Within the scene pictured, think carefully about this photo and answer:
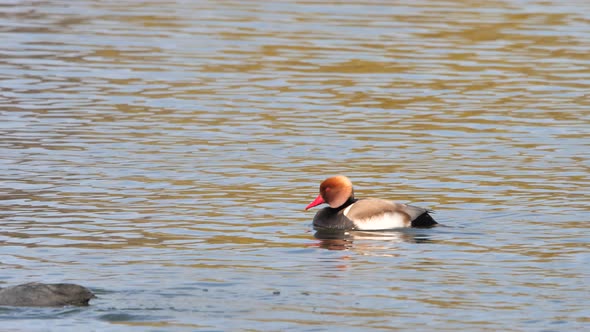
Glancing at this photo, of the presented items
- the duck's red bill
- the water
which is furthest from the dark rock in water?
the duck's red bill

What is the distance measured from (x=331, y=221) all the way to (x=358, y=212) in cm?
33

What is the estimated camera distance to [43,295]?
12.1 m

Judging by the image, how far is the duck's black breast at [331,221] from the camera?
16.5 m

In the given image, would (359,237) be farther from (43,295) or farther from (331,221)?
(43,295)

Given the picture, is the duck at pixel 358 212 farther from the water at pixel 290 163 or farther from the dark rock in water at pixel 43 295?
the dark rock in water at pixel 43 295

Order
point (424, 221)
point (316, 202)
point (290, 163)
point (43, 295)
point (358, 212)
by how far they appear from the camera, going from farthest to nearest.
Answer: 1. point (290, 163)
2. point (316, 202)
3. point (358, 212)
4. point (424, 221)
5. point (43, 295)

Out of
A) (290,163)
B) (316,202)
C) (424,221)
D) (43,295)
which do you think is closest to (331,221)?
(316,202)

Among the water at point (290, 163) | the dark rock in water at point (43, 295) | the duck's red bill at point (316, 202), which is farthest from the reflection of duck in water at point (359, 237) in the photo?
the dark rock in water at point (43, 295)

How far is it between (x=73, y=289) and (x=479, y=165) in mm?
9043

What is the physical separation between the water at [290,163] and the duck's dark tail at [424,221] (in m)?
0.24

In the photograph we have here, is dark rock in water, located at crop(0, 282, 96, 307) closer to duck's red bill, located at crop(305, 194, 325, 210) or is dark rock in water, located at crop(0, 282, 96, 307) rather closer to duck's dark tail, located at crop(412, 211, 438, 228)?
duck's dark tail, located at crop(412, 211, 438, 228)

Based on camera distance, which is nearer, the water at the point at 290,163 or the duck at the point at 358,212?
the water at the point at 290,163

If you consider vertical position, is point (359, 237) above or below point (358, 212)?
below

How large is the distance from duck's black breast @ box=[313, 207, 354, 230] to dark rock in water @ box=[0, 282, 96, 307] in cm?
478
